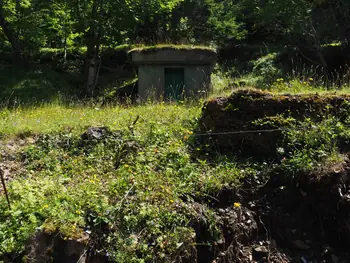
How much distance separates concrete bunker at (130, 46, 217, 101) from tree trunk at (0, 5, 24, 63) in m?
6.95

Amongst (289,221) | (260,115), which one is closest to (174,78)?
(260,115)

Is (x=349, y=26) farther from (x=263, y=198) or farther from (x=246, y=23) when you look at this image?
(x=263, y=198)

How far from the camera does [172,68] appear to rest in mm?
11898

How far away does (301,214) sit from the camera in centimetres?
486

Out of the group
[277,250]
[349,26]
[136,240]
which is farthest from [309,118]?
[349,26]

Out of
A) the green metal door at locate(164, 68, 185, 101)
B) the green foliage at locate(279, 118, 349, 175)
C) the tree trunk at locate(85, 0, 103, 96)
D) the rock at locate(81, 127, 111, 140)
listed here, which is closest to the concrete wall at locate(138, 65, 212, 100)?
the green metal door at locate(164, 68, 185, 101)

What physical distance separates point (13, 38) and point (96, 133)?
1236 cm

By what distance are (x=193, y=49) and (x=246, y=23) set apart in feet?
37.2

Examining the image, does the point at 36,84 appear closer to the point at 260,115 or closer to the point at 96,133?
the point at 96,133

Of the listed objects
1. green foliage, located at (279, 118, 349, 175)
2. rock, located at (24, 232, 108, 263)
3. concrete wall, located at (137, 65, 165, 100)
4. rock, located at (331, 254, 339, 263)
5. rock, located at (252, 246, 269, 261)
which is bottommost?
rock, located at (331, 254, 339, 263)

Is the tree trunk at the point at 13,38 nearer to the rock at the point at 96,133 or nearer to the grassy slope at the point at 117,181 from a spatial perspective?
the grassy slope at the point at 117,181

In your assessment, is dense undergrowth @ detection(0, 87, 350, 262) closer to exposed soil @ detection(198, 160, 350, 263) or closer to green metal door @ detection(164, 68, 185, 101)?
exposed soil @ detection(198, 160, 350, 263)

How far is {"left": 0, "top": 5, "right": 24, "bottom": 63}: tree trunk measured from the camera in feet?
50.9

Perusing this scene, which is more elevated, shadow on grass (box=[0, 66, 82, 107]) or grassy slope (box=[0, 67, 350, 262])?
shadow on grass (box=[0, 66, 82, 107])
